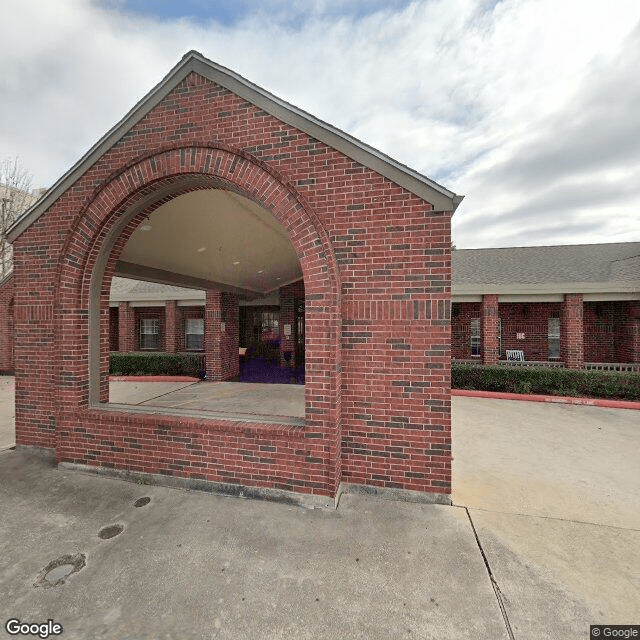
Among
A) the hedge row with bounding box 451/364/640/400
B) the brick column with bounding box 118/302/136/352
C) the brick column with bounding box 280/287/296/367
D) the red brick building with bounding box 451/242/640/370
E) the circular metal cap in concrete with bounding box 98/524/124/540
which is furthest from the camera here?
the brick column with bounding box 118/302/136/352

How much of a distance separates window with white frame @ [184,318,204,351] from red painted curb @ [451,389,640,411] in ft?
38.9

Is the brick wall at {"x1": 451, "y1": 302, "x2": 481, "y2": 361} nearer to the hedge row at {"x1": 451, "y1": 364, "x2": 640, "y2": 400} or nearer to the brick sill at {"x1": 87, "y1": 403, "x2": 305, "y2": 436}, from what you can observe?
the hedge row at {"x1": 451, "y1": 364, "x2": 640, "y2": 400}

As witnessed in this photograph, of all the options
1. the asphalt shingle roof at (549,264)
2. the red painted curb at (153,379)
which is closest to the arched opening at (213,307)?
the red painted curb at (153,379)

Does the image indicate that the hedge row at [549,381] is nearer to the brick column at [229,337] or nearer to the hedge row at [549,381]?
the hedge row at [549,381]

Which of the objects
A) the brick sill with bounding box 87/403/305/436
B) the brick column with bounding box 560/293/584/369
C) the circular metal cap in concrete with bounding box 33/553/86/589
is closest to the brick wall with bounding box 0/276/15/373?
the brick sill with bounding box 87/403/305/436

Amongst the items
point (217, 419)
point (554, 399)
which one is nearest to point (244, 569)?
point (217, 419)

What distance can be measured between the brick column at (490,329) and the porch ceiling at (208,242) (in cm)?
708

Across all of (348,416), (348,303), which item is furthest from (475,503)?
(348,303)

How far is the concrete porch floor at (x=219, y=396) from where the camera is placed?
7246 mm

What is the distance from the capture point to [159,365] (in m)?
12.8

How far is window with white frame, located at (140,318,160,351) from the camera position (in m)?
16.7

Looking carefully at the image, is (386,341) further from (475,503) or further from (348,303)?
(475,503)

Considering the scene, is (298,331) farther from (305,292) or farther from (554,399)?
(305,292)

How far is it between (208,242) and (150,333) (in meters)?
12.5
